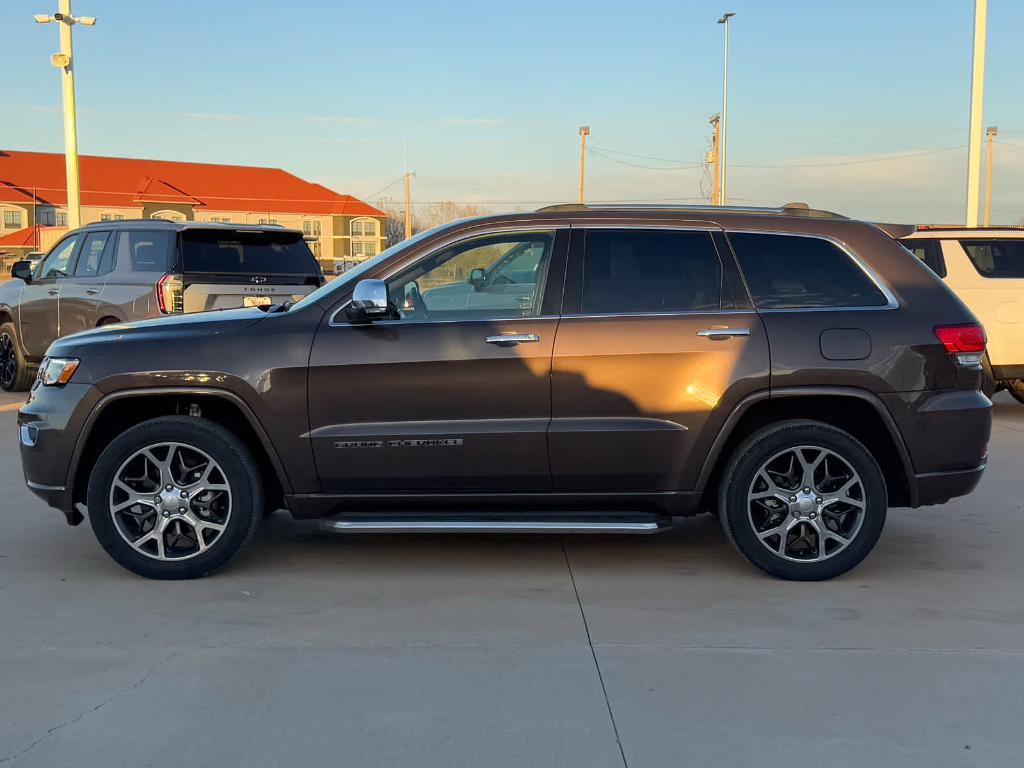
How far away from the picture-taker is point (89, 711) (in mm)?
3773

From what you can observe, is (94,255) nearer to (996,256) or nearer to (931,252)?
(931,252)

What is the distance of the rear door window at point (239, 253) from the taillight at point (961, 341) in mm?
7535

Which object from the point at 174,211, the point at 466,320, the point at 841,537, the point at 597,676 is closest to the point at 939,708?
the point at 597,676

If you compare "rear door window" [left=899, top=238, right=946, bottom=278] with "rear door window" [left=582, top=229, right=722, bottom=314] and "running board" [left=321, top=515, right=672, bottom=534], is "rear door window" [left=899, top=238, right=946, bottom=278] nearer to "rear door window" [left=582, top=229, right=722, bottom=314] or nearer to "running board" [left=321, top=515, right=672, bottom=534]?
"rear door window" [left=582, top=229, right=722, bottom=314]

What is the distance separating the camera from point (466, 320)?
543 cm

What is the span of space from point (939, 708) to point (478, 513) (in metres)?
2.39

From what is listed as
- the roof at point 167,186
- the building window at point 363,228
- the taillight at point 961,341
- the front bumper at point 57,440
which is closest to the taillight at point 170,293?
the front bumper at point 57,440

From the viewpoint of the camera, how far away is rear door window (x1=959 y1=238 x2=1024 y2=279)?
36.4 feet

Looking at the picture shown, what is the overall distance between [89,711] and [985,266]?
9911 millimetres

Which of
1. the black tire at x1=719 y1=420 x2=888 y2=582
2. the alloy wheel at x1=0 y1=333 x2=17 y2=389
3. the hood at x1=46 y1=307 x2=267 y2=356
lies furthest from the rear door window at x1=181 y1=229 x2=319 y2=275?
the black tire at x1=719 y1=420 x2=888 y2=582

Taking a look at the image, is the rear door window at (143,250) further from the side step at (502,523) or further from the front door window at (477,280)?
the side step at (502,523)

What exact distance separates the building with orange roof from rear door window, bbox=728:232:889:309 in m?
75.1

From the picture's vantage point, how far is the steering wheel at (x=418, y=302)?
5.50 meters

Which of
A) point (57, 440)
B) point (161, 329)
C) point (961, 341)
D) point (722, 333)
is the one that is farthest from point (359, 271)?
point (961, 341)
